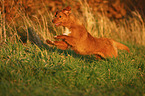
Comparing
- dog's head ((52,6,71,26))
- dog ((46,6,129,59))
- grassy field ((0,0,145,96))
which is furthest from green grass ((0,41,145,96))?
dog's head ((52,6,71,26))

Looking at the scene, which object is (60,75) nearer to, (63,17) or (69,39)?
(69,39)

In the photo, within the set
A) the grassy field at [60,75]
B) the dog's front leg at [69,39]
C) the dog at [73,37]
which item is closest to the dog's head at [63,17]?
the dog at [73,37]

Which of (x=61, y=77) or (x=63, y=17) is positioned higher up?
(x=63, y=17)

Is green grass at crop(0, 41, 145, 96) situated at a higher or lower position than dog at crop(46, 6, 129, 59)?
lower

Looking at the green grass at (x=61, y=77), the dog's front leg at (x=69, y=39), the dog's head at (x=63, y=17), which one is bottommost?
the green grass at (x=61, y=77)

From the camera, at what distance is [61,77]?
331 cm

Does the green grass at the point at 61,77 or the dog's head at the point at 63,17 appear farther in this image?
the dog's head at the point at 63,17

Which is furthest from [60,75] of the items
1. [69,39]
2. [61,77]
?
[69,39]

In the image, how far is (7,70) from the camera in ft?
11.1

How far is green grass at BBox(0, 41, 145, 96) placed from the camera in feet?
9.67

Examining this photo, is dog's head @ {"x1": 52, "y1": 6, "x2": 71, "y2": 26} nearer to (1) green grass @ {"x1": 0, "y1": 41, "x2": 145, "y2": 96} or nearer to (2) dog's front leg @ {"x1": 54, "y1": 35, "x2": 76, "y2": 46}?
(2) dog's front leg @ {"x1": 54, "y1": 35, "x2": 76, "y2": 46}

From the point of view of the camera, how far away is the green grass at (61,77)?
2.95 m

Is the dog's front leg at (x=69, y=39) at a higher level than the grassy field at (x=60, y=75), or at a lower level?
higher

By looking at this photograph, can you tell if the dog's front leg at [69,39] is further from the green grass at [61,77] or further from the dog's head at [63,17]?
the green grass at [61,77]
